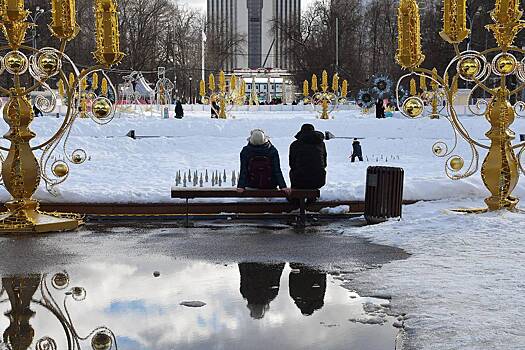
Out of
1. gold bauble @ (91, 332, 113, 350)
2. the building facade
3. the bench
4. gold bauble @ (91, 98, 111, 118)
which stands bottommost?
gold bauble @ (91, 332, 113, 350)

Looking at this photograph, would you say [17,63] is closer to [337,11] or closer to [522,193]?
[522,193]

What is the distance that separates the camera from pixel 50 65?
38.3 ft

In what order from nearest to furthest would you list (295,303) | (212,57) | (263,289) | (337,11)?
(295,303)
(263,289)
(337,11)
(212,57)

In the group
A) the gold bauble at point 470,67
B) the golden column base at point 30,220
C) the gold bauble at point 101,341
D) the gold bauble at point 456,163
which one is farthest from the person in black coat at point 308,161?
the gold bauble at point 101,341

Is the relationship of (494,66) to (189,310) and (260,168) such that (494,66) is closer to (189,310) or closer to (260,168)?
(260,168)

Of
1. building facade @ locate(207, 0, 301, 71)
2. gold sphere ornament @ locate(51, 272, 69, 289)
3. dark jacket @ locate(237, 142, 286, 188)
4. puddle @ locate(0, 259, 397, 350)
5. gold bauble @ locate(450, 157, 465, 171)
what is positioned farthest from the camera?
building facade @ locate(207, 0, 301, 71)

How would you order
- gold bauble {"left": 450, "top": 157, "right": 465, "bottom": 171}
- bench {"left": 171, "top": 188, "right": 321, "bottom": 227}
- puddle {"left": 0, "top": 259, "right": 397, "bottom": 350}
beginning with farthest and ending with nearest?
gold bauble {"left": 450, "top": 157, "right": 465, "bottom": 171}, bench {"left": 171, "top": 188, "right": 321, "bottom": 227}, puddle {"left": 0, "top": 259, "right": 397, "bottom": 350}

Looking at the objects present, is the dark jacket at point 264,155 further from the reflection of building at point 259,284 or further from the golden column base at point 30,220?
the reflection of building at point 259,284

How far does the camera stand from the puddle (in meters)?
6.16

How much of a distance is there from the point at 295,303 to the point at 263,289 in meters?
0.63

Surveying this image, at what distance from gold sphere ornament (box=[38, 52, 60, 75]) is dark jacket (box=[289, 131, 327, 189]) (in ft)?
13.2

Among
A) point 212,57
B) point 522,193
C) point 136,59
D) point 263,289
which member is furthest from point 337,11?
point 263,289

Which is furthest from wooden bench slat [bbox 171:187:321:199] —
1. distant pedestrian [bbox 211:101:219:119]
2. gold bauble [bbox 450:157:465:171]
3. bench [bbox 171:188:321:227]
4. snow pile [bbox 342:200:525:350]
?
distant pedestrian [bbox 211:101:219:119]

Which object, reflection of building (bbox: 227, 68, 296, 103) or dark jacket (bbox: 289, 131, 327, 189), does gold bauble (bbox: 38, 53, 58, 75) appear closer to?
dark jacket (bbox: 289, 131, 327, 189)
